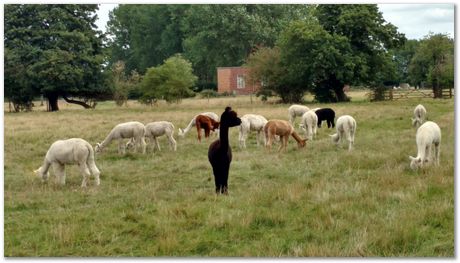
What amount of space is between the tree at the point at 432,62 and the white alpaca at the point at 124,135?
16.6 meters

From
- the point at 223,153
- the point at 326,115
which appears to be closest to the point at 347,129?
the point at 223,153

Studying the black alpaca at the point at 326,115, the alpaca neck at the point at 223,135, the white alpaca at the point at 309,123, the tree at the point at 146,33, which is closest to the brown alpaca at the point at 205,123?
the tree at the point at 146,33

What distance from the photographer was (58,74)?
3556 centimetres

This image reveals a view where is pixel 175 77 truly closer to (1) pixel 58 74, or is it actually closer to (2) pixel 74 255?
(1) pixel 58 74

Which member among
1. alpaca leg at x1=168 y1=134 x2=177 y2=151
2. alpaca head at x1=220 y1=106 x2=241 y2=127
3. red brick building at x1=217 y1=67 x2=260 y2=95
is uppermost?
red brick building at x1=217 y1=67 x2=260 y2=95

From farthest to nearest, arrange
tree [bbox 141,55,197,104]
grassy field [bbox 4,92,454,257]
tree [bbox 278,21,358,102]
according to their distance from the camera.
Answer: tree [bbox 278,21,358,102]
tree [bbox 141,55,197,104]
grassy field [bbox 4,92,454,257]

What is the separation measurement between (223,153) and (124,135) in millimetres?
7082

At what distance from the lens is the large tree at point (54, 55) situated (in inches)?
1359

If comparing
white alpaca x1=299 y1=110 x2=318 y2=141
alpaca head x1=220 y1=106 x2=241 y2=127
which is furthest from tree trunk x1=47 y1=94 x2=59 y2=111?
alpaca head x1=220 y1=106 x2=241 y2=127

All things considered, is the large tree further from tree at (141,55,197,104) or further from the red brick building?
the red brick building

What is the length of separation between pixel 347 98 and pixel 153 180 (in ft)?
112

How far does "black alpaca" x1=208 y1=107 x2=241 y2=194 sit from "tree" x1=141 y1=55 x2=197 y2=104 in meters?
14.1

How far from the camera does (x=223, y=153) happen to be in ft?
33.0

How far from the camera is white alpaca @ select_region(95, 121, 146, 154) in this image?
16.3 meters
